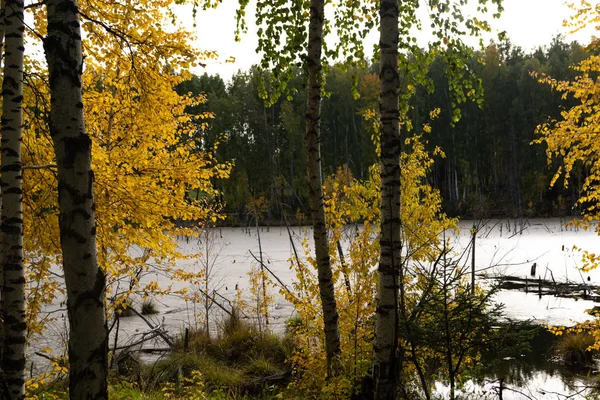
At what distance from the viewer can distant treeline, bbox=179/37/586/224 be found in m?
36.7

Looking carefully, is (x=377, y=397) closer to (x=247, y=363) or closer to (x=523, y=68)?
(x=247, y=363)

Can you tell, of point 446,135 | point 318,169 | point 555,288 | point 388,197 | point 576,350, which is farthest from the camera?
point 446,135

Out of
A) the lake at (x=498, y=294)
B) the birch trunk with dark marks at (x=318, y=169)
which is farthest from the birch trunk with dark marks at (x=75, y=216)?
→ the lake at (x=498, y=294)

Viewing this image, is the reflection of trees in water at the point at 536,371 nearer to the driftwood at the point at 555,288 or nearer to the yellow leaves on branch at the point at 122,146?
the driftwood at the point at 555,288

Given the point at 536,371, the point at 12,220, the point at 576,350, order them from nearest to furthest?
the point at 12,220
the point at 536,371
the point at 576,350

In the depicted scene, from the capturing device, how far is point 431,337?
3.95m

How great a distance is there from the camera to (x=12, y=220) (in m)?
3.63

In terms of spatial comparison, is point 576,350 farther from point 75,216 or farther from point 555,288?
point 75,216

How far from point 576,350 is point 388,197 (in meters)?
7.52

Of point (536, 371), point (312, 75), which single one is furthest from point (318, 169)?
point (536, 371)

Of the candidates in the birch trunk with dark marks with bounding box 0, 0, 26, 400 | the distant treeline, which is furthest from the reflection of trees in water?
the distant treeline

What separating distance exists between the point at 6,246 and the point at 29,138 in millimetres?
1689

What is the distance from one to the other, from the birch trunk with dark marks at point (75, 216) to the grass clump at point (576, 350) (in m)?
9.40

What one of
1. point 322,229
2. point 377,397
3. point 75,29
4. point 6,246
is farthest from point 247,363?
point 75,29
